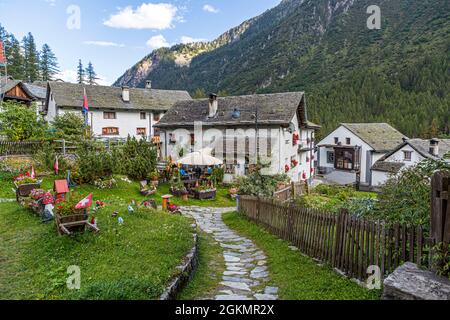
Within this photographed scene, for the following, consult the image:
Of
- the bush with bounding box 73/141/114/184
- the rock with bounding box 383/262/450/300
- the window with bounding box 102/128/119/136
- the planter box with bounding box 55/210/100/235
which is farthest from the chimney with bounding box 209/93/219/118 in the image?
the rock with bounding box 383/262/450/300

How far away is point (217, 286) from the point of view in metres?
5.86

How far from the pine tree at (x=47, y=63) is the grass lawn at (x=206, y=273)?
75.6 metres

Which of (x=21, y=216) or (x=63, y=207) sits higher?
(x=63, y=207)

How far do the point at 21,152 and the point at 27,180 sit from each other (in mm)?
8004

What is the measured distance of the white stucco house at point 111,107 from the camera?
32.6m

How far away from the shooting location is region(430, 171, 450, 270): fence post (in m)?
4.16

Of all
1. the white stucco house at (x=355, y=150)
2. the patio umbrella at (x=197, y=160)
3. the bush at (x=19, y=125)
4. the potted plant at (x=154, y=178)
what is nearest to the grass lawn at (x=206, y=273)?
the patio umbrella at (x=197, y=160)

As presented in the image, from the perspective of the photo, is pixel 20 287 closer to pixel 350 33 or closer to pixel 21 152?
pixel 21 152

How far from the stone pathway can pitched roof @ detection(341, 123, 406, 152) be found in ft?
115

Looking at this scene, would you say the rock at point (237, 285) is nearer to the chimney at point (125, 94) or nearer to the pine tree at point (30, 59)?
the chimney at point (125, 94)

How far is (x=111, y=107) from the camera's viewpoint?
34156 millimetres

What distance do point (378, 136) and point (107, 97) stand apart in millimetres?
35342

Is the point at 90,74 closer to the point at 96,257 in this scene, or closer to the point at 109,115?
the point at 109,115
